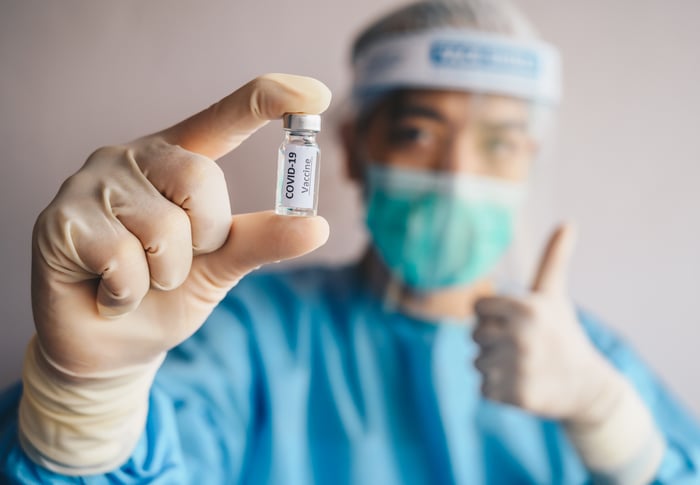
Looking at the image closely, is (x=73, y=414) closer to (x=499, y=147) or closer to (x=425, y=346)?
(x=425, y=346)

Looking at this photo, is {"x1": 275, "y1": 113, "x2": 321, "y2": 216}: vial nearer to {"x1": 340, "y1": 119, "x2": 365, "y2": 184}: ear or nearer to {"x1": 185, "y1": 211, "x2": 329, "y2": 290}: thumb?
{"x1": 185, "y1": 211, "x2": 329, "y2": 290}: thumb

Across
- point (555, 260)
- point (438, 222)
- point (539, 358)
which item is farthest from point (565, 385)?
point (438, 222)

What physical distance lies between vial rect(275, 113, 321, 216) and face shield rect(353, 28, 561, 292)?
56 cm

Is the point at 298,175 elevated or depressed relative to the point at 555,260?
elevated

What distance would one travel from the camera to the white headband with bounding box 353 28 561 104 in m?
1.07

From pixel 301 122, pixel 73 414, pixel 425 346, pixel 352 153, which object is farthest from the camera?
pixel 352 153

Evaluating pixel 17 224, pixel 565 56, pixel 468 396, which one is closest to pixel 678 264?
pixel 565 56

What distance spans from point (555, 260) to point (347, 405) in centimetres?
48

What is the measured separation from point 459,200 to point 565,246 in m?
0.21

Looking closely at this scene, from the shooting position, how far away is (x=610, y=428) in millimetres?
1001

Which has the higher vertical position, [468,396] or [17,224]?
[17,224]

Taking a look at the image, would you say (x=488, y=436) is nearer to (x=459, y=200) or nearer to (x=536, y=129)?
(x=459, y=200)

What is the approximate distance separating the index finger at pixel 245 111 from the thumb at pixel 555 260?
0.64 metres

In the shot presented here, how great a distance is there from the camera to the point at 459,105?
43.5 inches
